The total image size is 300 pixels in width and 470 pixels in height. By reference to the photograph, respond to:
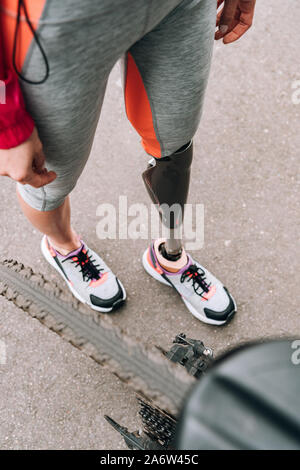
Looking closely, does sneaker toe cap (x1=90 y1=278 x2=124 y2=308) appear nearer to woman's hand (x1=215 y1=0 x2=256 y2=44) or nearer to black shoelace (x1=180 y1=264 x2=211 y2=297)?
black shoelace (x1=180 y1=264 x2=211 y2=297)

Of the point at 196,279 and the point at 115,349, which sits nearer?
the point at 115,349

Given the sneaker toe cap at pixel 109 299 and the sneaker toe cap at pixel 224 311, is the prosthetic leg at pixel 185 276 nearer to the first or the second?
the sneaker toe cap at pixel 224 311

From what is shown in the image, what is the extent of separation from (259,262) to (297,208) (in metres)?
0.28

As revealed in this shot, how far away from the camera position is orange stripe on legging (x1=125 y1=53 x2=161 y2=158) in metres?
0.90

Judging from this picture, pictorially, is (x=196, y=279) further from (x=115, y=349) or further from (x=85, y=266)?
(x=115, y=349)

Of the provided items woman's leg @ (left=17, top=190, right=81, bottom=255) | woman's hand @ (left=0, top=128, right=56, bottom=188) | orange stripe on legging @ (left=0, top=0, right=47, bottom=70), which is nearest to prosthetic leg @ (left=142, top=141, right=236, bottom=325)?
woman's leg @ (left=17, top=190, right=81, bottom=255)

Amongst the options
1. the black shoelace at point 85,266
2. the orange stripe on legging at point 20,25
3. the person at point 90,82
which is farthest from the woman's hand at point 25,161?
the black shoelace at point 85,266

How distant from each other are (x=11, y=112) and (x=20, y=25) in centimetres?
13

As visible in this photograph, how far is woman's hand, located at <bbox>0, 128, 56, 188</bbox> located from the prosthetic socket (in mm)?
409

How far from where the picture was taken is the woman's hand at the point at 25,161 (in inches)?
29.3

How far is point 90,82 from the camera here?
0.71 meters

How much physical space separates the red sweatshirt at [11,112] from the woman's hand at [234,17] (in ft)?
1.80

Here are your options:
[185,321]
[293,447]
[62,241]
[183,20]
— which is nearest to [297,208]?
[185,321]

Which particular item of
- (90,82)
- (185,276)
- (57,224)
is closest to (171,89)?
(90,82)
